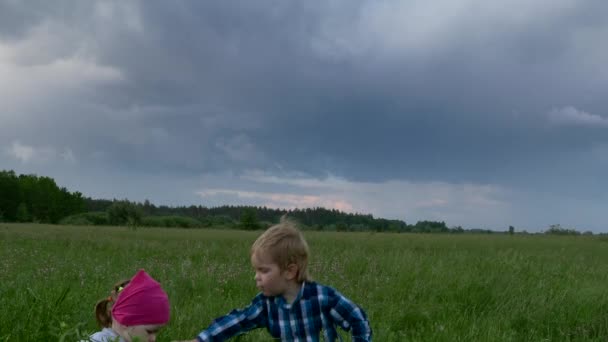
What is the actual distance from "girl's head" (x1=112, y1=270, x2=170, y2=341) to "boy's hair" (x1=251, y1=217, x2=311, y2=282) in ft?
2.21

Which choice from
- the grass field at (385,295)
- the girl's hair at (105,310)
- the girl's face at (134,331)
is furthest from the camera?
the grass field at (385,295)

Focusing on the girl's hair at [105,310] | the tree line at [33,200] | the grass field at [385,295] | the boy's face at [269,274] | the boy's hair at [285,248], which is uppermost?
the tree line at [33,200]

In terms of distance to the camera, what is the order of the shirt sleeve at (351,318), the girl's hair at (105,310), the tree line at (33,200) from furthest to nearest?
1. the tree line at (33,200)
2. the girl's hair at (105,310)
3. the shirt sleeve at (351,318)

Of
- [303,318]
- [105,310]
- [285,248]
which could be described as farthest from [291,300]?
[105,310]

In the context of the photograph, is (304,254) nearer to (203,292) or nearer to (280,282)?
(280,282)

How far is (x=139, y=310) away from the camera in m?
3.54

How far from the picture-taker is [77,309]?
4973 millimetres

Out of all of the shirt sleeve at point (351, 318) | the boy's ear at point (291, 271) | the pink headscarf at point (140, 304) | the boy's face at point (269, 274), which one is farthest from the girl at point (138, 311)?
the shirt sleeve at point (351, 318)

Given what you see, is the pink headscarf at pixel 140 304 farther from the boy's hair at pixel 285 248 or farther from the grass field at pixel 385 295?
the boy's hair at pixel 285 248

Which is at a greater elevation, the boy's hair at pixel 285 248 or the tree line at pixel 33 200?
the tree line at pixel 33 200

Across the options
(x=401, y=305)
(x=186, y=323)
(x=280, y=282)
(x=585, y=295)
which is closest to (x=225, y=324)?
(x=280, y=282)

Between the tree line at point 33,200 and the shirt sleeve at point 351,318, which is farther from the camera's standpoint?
the tree line at point 33,200

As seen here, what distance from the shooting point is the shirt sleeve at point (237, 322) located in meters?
3.99

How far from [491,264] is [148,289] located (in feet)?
27.6
